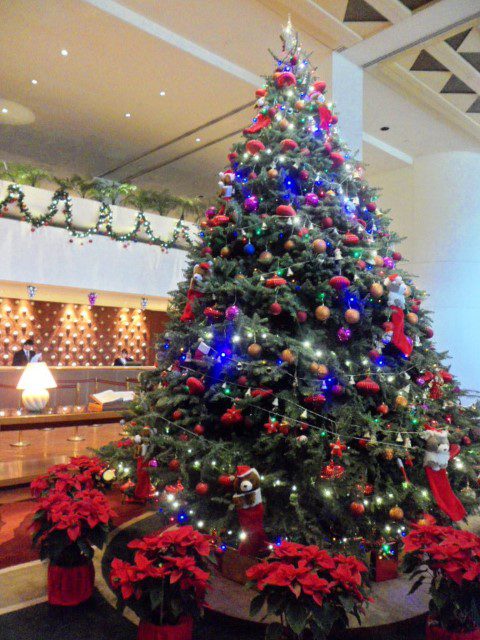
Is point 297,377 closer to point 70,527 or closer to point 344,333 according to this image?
point 344,333

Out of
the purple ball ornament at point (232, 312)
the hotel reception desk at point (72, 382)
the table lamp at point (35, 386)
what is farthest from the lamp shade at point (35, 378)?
the purple ball ornament at point (232, 312)

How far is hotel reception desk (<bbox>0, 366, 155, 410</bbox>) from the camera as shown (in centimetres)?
782

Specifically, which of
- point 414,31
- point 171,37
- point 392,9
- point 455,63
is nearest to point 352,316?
point 392,9

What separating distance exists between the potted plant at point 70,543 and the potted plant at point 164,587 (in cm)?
56

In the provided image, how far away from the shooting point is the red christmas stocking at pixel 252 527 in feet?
8.52

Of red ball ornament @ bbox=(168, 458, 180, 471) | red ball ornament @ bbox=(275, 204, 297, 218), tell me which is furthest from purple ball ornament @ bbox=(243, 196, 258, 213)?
red ball ornament @ bbox=(168, 458, 180, 471)

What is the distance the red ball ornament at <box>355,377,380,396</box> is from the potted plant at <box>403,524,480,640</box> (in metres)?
0.88

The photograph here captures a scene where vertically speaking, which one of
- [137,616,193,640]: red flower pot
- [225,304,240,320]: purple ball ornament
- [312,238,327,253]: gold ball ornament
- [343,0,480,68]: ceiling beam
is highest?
[343,0,480,68]: ceiling beam

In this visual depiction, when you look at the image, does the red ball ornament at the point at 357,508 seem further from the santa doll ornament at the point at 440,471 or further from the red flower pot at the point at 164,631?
the red flower pot at the point at 164,631

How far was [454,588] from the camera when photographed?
6.84ft

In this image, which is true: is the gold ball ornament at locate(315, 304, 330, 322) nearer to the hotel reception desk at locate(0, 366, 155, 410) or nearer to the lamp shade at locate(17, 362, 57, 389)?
the lamp shade at locate(17, 362, 57, 389)

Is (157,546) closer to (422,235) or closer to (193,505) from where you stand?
(193,505)

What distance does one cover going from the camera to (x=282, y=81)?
379cm

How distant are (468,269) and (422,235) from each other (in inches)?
43.4
